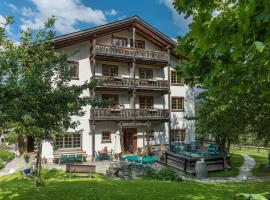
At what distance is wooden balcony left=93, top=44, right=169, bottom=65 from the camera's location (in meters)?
23.8

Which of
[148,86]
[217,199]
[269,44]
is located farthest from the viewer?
[148,86]

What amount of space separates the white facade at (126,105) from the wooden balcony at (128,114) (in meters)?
0.51

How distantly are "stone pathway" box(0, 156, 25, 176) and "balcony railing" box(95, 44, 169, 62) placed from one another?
10679 mm

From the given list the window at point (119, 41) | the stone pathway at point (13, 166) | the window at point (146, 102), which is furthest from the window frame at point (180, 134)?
the stone pathway at point (13, 166)

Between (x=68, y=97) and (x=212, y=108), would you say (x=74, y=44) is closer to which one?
(x=212, y=108)

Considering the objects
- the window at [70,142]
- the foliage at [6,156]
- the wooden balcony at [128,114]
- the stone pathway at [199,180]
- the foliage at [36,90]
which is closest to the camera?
the foliage at [36,90]

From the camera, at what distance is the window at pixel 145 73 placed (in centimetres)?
2725

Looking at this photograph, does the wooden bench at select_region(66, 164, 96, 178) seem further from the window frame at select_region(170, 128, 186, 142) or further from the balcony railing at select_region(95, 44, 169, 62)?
the window frame at select_region(170, 128, 186, 142)

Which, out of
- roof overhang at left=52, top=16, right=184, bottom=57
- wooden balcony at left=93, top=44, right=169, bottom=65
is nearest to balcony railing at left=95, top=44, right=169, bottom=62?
wooden balcony at left=93, top=44, right=169, bottom=65

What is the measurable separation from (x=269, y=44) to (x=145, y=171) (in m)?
14.2

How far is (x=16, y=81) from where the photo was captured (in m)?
7.32

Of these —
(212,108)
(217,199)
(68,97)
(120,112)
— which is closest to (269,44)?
(68,97)

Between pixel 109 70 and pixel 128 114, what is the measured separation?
176 inches

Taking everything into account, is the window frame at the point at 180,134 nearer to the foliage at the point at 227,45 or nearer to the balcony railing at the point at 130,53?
the balcony railing at the point at 130,53
